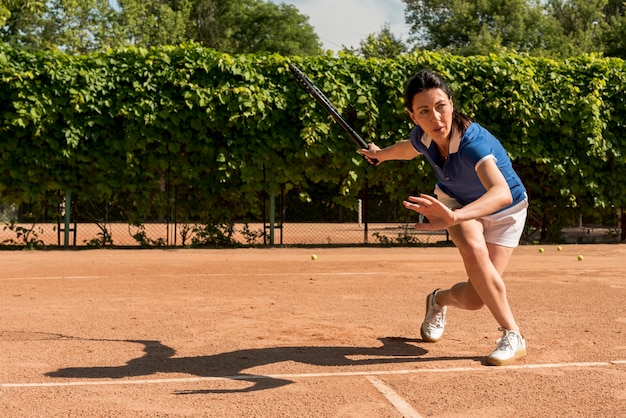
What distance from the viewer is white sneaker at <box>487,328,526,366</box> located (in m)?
4.43

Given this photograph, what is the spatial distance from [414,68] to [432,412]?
11.5 metres

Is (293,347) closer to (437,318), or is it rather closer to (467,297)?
(437,318)

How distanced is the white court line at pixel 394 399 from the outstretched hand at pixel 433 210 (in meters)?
0.89

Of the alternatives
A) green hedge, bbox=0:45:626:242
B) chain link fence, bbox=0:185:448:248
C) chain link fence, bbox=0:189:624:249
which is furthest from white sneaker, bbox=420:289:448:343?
chain link fence, bbox=0:185:448:248

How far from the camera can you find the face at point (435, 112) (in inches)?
175

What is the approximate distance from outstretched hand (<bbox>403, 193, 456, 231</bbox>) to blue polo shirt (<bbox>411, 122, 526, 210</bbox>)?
0.60 metres

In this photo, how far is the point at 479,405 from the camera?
3.61m

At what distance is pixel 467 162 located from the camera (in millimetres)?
4340

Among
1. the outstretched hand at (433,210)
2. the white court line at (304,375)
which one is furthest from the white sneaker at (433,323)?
the outstretched hand at (433,210)

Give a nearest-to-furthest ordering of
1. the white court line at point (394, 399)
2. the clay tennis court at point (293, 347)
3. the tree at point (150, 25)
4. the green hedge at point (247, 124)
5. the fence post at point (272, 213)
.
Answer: the white court line at point (394, 399) < the clay tennis court at point (293, 347) < the green hedge at point (247, 124) < the fence post at point (272, 213) < the tree at point (150, 25)

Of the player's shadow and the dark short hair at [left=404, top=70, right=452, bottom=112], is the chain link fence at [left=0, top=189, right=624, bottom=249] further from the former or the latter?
the dark short hair at [left=404, top=70, right=452, bottom=112]


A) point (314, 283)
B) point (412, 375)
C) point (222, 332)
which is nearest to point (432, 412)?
point (412, 375)

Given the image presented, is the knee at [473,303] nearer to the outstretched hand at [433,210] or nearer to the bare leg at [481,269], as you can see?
the bare leg at [481,269]

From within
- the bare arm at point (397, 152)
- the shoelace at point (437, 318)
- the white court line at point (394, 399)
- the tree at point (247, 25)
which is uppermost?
the tree at point (247, 25)
